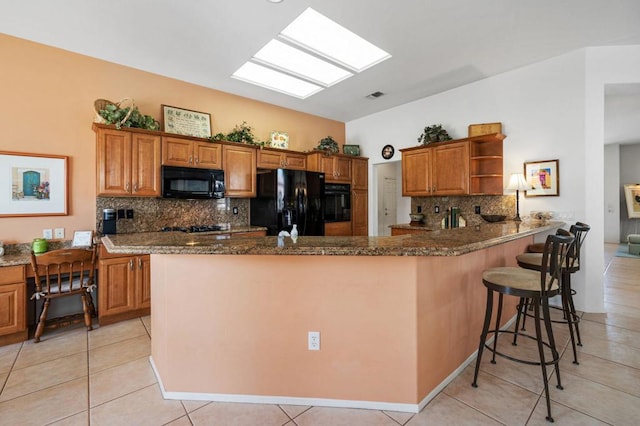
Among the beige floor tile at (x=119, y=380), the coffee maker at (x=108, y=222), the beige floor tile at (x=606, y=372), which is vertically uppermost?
the coffee maker at (x=108, y=222)

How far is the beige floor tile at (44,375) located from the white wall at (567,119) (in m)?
4.97

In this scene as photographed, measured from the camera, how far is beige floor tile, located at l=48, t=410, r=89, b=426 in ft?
5.26

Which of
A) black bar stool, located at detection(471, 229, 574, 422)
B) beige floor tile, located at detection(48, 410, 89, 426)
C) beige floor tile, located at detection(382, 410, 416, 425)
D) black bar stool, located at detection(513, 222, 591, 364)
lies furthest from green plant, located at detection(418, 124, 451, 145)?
beige floor tile, located at detection(48, 410, 89, 426)

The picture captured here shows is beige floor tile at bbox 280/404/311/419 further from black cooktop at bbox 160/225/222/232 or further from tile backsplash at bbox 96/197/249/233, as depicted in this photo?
tile backsplash at bbox 96/197/249/233

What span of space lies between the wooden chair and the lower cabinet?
0.33ft

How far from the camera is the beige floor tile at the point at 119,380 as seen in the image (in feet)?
6.10

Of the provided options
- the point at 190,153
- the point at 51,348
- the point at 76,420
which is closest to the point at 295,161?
the point at 190,153

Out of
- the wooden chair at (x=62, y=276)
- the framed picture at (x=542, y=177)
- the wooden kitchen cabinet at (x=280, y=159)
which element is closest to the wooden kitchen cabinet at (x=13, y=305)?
the wooden chair at (x=62, y=276)

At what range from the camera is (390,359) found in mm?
1647

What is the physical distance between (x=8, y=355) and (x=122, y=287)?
36.3 inches

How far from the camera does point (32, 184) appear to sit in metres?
2.94

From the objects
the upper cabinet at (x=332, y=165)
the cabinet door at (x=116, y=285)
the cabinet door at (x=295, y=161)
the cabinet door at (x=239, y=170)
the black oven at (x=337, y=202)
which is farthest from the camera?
the black oven at (x=337, y=202)

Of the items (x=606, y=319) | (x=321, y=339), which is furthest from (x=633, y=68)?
(x=321, y=339)

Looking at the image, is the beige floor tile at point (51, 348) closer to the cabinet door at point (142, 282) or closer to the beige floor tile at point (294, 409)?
the cabinet door at point (142, 282)
